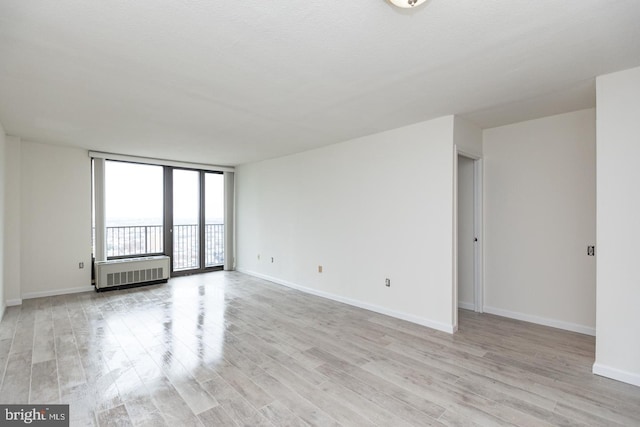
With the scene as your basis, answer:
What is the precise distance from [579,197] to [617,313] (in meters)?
1.42

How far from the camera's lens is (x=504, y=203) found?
3.85 meters

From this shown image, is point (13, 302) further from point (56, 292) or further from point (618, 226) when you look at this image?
point (618, 226)

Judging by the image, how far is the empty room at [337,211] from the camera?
6.18 feet

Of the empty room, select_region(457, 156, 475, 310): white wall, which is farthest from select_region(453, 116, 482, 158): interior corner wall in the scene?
select_region(457, 156, 475, 310): white wall

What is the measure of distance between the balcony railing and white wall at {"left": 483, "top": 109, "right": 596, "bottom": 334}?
17.8ft

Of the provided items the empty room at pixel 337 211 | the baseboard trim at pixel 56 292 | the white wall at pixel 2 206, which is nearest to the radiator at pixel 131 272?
the empty room at pixel 337 211

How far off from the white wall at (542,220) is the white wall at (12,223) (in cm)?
648

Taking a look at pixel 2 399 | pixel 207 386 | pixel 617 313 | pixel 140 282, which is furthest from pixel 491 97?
pixel 140 282

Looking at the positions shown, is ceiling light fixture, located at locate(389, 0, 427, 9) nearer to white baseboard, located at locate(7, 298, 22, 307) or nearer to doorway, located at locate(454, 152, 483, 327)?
doorway, located at locate(454, 152, 483, 327)

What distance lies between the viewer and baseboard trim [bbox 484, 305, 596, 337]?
10.7ft

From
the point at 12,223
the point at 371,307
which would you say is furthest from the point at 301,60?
the point at 12,223

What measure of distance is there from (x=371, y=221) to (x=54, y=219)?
16.1ft

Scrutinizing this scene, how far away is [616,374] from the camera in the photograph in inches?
93.5

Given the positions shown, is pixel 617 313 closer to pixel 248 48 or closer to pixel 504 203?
pixel 504 203
